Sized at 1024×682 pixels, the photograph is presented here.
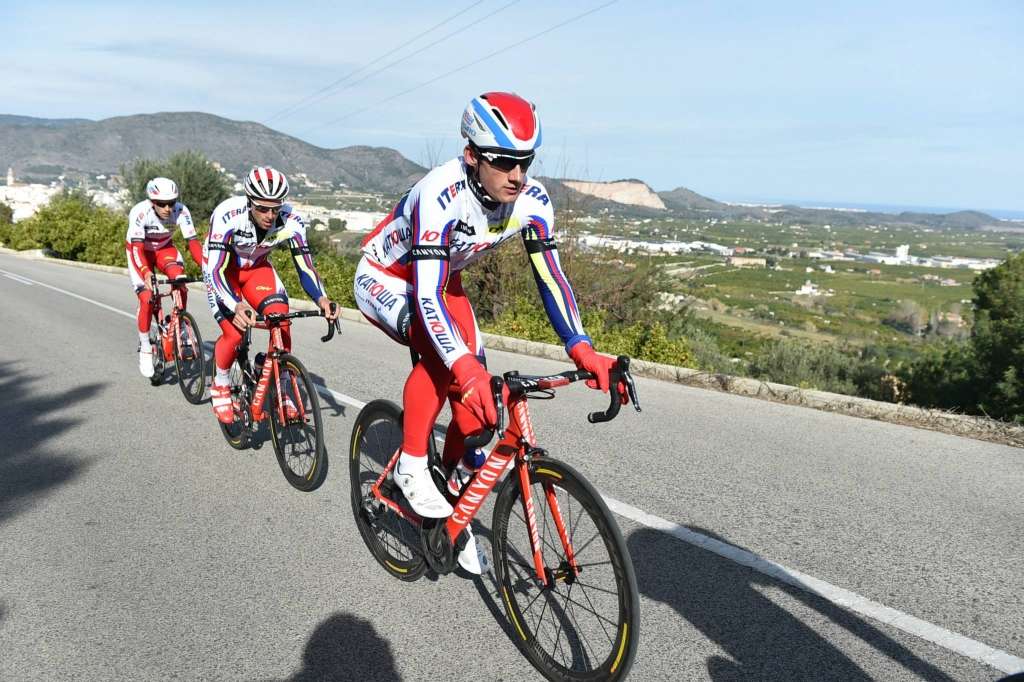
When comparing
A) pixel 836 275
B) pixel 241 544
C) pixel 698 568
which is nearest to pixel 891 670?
pixel 698 568

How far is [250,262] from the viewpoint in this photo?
6.07 m

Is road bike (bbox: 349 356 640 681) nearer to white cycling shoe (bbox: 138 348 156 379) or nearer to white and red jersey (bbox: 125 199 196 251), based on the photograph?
white cycling shoe (bbox: 138 348 156 379)

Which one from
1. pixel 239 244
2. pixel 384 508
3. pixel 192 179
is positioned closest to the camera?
pixel 384 508

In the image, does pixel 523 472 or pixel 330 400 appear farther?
pixel 330 400

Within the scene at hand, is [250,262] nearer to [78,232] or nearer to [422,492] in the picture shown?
[422,492]

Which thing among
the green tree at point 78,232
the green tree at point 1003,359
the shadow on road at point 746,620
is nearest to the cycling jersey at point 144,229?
the shadow on road at point 746,620

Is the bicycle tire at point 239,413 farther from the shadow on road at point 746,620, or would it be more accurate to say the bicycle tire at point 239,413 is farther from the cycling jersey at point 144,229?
the shadow on road at point 746,620

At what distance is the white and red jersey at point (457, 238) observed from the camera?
9.96 ft

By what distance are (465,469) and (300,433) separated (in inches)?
88.3

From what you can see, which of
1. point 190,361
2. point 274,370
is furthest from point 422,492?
point 190,361

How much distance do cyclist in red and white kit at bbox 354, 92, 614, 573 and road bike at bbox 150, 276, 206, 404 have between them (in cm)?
468

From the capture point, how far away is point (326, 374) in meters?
9.02

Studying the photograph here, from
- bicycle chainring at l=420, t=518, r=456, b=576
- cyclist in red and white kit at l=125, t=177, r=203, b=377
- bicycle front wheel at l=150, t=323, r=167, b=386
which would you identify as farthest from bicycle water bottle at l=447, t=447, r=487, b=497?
bicycle front wheel at l=150, t=323, r=167, b=386

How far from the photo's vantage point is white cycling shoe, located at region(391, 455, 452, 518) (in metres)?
3.46
